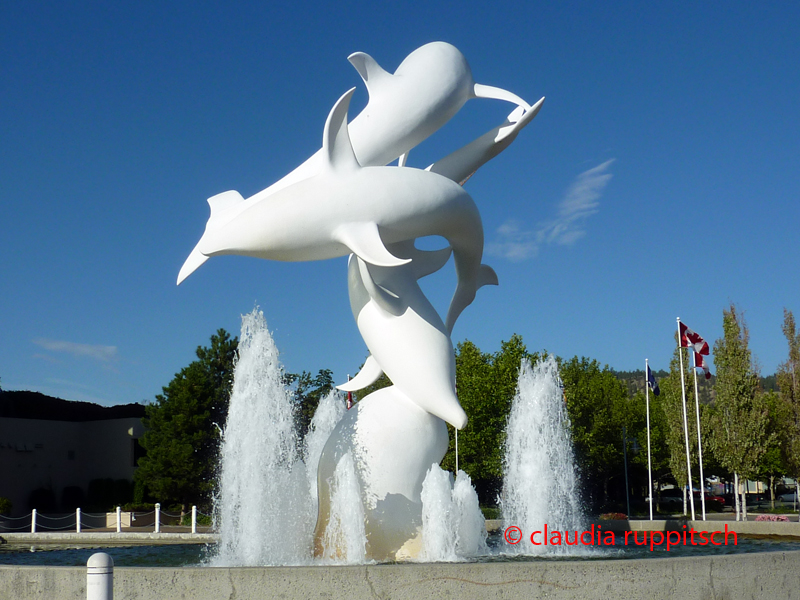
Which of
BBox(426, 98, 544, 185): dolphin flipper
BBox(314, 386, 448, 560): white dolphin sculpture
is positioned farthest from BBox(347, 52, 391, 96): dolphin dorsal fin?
BBox(314, 386, 448, 560): white dolphin sculpture

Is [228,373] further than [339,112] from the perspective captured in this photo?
Yes

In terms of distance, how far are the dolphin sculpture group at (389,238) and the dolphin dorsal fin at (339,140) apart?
2cm

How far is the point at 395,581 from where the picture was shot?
25.3ft

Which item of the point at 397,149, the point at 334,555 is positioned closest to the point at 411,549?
the point at 334,555

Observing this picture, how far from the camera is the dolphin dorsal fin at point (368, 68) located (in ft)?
45.5

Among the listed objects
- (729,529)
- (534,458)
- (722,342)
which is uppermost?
(722,342)

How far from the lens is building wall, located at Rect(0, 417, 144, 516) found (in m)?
43.8

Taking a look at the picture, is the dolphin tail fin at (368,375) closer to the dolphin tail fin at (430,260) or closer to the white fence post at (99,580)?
the dolphin tail fin at (430,260)

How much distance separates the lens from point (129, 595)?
7.83m

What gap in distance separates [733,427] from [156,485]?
25.8 meters

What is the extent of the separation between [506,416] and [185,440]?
15567mm

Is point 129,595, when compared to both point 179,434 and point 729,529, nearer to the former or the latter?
point 729,529
